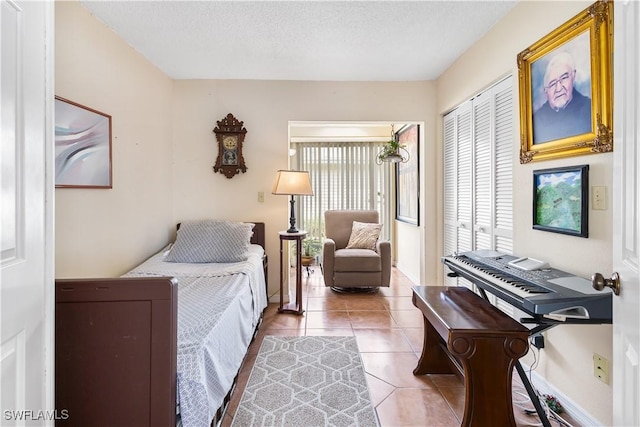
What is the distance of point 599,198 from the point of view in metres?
1.53

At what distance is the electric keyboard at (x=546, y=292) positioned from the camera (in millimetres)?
1311


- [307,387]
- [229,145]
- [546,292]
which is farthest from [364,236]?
[546,292]

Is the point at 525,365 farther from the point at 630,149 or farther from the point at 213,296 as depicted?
the point at 213,296

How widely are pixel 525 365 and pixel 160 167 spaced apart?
353 centimetres

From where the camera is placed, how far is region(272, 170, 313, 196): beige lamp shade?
10.3ft

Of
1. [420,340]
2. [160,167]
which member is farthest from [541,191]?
[160,167]

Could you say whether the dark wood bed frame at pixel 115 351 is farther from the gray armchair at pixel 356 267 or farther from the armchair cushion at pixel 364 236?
the armchair cushion at pixel 364 236

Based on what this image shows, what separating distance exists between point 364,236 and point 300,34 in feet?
8.57

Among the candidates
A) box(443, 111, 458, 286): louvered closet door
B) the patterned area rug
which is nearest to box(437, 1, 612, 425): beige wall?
box(443, 111, 458, 286): louvered closet door

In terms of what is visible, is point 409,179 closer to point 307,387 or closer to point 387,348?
point 387,348

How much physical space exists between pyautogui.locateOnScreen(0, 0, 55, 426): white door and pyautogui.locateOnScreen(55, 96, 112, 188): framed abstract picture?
128 cm

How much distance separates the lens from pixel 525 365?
217 centimetres

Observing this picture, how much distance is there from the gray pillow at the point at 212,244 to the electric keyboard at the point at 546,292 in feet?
6.15

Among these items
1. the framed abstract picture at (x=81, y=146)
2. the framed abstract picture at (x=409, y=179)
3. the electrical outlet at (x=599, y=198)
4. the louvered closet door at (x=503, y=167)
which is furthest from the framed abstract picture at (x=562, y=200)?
the framed abstract picture at (x=81, y=146)
